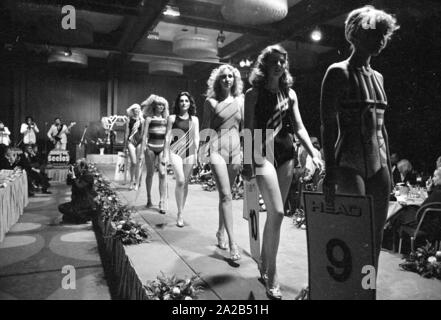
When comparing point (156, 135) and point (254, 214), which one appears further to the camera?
Answer: point (156, 135)

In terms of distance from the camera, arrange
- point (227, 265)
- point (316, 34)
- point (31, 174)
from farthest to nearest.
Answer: point (31, 174) → point (316, 34) → point (227, 265)

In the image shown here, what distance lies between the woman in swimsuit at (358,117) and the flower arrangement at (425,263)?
49.7 inches

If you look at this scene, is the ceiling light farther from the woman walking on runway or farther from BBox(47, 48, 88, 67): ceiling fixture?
BBox(47, 48, 88, 67): ceiling fixture

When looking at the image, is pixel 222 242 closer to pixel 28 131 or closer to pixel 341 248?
pixel 341 248

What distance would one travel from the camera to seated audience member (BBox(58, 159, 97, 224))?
551 cm

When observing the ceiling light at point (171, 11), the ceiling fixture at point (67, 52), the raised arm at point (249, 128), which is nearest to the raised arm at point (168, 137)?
the raised arm at point (249, 128)

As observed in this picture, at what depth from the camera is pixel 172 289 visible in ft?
6.91

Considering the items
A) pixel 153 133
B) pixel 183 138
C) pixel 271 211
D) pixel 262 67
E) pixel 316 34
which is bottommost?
pixel 271 211

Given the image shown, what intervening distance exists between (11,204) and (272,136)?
4679mm

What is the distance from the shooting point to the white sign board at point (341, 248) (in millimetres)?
1587

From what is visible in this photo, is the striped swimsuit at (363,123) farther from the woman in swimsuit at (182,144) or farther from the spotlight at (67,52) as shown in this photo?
the spotlight at (67,52)

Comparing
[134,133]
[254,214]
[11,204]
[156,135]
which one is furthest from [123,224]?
[134,133]

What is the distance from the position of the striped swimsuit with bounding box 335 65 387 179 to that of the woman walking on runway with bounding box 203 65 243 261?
3.72 feet
